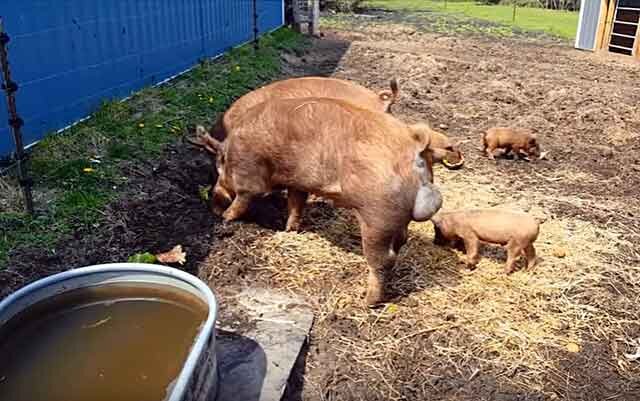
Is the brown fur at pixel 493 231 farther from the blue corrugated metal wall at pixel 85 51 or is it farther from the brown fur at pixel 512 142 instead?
the blue corrugated metal wall at pixel 85 51

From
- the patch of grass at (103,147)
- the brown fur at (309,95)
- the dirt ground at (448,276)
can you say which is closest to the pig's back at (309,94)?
the brown fur at (309,95)

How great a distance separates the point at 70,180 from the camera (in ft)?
15.3

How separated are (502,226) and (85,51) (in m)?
4.59

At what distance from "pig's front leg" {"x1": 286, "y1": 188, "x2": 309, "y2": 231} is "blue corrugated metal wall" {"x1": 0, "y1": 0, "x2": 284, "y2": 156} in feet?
7.97

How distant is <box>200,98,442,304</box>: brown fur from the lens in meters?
3.47

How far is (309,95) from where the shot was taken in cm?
495

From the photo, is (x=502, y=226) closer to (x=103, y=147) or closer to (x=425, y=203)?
(x=425, y=203)

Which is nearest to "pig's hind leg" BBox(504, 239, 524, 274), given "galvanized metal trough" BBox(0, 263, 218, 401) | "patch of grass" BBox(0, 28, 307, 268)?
"galvanized metal trough" BBox(0, 263, 218, 401)

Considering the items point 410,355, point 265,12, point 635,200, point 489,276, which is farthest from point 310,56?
point 410,355

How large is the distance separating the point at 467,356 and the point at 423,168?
43.5 inches

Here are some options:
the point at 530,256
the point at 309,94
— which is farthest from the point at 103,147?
the point at 530,256

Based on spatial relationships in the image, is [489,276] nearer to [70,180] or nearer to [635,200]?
[635,200]

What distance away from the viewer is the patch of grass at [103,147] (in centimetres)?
408

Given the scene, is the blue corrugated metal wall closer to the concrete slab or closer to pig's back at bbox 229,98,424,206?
pig's back at bbox 229,98,424,206
